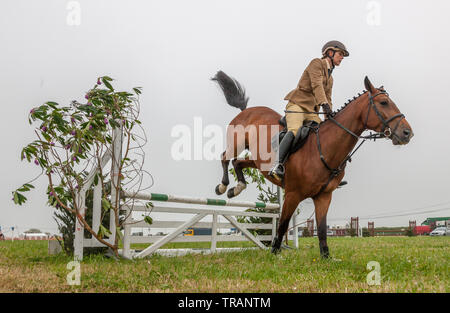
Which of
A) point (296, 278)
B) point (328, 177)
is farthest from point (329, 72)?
point (296, 278)

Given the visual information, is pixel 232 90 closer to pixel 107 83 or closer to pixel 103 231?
pixel 107 83

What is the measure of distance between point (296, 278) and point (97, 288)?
1594 mm

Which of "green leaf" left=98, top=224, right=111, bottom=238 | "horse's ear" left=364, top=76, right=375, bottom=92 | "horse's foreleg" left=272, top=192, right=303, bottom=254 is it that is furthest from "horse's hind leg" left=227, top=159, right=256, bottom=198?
"horse's ear" left=364, top=76, right=375, bottom=92

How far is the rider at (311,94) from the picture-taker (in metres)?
4.79

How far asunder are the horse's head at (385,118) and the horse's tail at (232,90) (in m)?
2.15

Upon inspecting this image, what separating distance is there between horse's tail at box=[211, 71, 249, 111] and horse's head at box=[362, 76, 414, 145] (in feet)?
7.04

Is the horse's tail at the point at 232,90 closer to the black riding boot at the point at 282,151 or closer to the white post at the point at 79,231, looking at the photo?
the black riding boot at the point at 282,151

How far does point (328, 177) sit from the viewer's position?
15.5ft

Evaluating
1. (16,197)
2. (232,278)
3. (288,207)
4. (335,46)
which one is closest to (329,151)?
(288,207)

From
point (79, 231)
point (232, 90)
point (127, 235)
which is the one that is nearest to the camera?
point (79, 231)

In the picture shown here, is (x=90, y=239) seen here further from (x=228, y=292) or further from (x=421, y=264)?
(x=421, y=264)

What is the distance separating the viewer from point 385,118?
4.30 metres

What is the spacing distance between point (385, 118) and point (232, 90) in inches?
101

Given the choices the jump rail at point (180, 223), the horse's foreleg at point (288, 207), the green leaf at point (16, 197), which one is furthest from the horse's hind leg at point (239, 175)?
the green leaf at point (16, 197)
